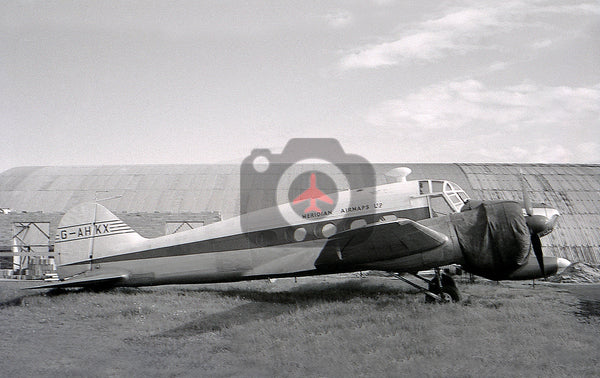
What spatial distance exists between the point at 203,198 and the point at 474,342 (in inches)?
858

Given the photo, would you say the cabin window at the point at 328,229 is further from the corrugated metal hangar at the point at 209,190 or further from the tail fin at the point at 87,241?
the corrugated metal hangar at the point at 209,190

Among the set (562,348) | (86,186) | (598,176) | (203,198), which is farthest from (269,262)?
(598,176)

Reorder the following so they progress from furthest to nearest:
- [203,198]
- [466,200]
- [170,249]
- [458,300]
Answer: [203,198], [170,249], [466,200], [458,300]

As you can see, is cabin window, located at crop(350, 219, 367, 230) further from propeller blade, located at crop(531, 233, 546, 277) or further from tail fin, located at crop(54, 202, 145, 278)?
tail fin, located at crop(54, 202, 145, 278)

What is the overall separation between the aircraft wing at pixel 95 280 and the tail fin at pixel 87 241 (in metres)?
0.47

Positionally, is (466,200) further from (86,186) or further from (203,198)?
(86,186)

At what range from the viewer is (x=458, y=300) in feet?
35.0

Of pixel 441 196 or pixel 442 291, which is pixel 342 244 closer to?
pixel 442 291

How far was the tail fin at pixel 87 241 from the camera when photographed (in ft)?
43.0

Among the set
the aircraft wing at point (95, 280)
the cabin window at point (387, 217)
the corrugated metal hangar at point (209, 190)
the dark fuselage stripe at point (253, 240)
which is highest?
the corrugated metal hangar at point (209, 190)

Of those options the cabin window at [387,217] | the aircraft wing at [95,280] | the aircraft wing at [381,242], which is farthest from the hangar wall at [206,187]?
the aircraft wing at [381,242]

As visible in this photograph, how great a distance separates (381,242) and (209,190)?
19.6m

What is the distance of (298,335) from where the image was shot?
27.3ft

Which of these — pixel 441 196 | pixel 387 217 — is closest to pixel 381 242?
pixel 387 217
